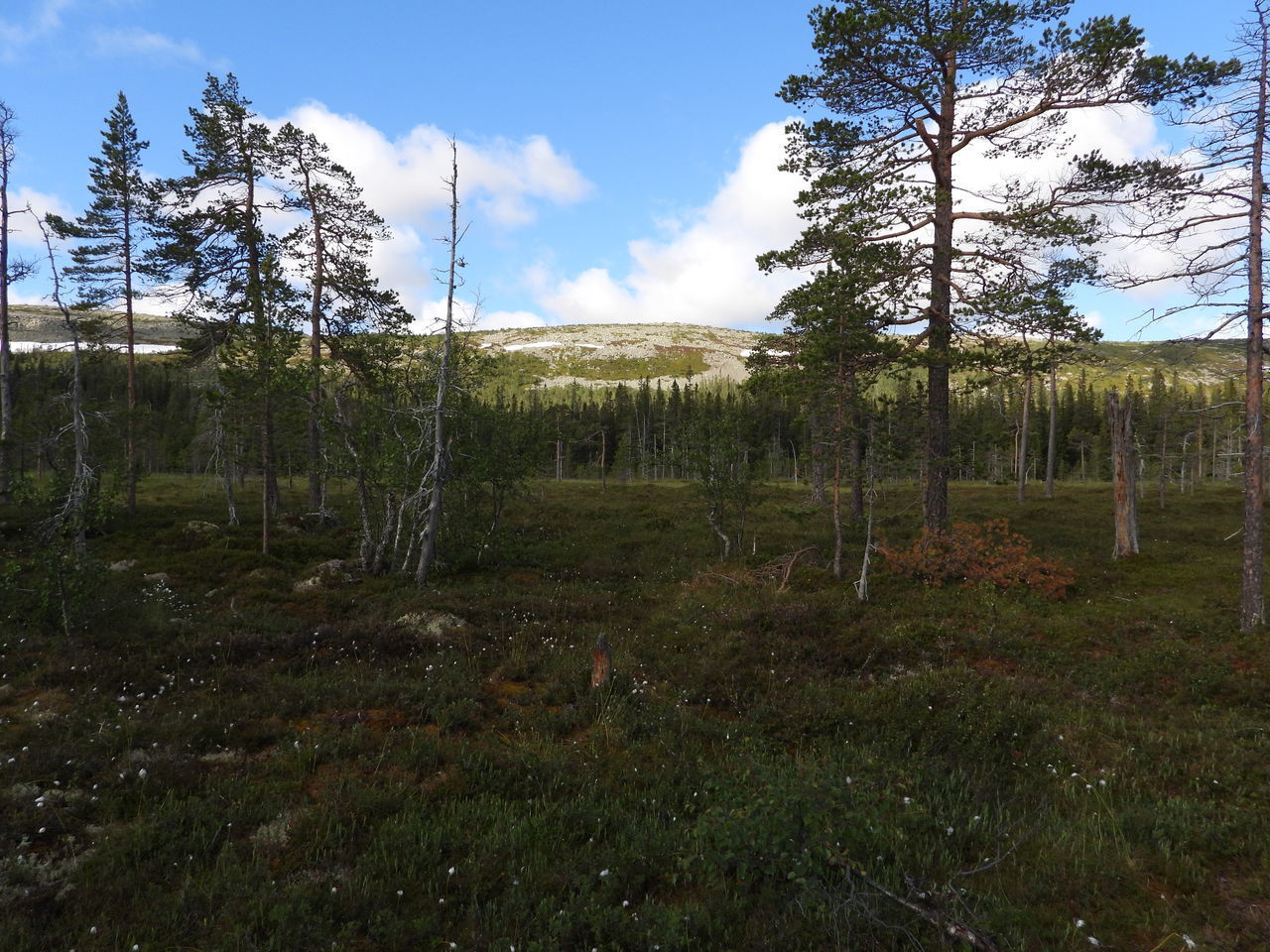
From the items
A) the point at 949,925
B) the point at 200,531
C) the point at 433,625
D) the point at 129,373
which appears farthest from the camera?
the point at 129,373

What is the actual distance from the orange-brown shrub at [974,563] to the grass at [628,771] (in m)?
0.65

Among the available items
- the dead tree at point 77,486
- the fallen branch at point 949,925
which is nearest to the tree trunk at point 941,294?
the fallen branch at point 949,925

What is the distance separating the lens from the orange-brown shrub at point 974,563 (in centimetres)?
1343

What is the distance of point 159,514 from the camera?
2169 centimetres

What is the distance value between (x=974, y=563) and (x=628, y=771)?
11.5 metres

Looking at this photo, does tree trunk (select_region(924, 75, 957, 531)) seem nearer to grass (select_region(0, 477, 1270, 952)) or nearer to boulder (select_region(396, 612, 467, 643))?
grass (select_region(0, 477, 1270, 952))

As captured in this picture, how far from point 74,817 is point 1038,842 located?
8.67 meters

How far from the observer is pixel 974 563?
14.0 m

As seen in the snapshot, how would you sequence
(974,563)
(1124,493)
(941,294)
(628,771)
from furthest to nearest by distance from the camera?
1. (1124,493)
2. (941,294)
3. (974,563)
4. (628,771)

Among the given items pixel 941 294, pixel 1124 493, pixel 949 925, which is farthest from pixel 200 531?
pixel 1124 493

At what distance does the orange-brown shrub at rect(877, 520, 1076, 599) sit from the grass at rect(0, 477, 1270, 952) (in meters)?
0.65

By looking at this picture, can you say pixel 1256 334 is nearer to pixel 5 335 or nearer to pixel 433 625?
pixel 433 625

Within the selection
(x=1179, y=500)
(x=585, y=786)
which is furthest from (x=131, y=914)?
(x=1179, y=500)

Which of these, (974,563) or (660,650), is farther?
(974,563)
